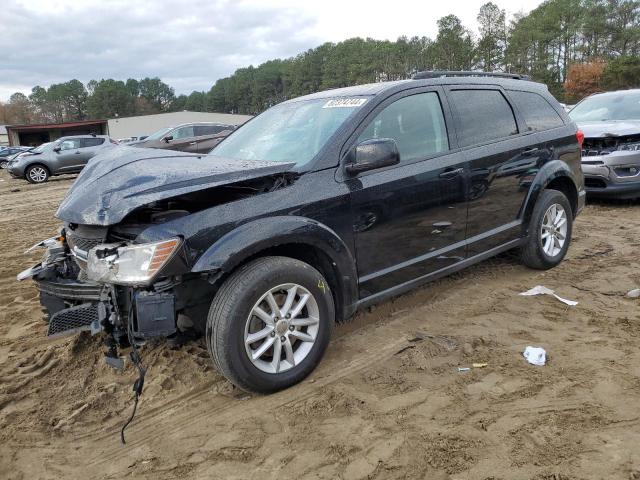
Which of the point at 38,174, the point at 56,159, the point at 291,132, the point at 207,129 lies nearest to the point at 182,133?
the point at 207,129

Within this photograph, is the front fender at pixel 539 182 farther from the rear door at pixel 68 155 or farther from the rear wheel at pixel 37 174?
the rear wheel at pixel 37 174

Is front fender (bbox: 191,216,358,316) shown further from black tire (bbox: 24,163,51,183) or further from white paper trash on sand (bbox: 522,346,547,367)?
black tire (bbox: 24,163,51,183)

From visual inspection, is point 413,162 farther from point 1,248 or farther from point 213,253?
point 1,248

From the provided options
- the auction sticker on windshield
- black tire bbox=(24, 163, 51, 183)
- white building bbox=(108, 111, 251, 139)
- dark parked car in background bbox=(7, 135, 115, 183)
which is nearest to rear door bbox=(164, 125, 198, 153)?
dark parked car in background bbox=(7, 135, 115, 183)

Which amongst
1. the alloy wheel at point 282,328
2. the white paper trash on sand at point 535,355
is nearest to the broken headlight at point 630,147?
the white paper trash on sand at point 535,355

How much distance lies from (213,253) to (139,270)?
1.25ft

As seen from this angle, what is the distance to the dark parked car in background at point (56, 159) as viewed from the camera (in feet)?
58.8

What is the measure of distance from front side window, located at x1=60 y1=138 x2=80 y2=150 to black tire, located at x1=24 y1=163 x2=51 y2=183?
1005 mm

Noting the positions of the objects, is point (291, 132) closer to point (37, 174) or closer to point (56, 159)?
point (56, 159)

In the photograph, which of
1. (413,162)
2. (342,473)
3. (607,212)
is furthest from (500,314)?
(607,212)

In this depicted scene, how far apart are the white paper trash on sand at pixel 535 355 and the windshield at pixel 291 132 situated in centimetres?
188

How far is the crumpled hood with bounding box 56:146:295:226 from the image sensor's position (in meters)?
2.70

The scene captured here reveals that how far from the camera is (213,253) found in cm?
266

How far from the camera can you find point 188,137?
15117mm
